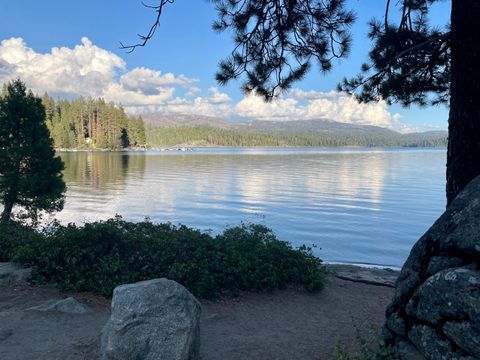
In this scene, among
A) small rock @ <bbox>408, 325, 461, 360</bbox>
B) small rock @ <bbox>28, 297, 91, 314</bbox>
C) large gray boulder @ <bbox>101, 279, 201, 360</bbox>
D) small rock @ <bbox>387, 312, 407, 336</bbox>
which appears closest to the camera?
small rock @ <bbox>408, 325, 461, 360</bbox>

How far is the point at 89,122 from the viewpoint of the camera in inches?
5699

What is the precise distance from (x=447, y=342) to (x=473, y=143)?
8.50ft

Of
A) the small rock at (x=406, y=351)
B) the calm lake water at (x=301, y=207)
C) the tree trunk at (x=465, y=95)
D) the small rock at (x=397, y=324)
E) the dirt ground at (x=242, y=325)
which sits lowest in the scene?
the calm lake water at (x=301, y=207)

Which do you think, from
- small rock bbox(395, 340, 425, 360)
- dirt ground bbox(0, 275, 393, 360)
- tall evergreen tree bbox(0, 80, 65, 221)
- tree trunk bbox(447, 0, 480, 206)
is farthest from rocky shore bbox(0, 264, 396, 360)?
tall evergreen tree bbox(0, 80, 65, 221)

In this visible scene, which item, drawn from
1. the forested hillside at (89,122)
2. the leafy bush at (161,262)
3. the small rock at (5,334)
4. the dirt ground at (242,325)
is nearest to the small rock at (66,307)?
the dirt ground at (242,325)

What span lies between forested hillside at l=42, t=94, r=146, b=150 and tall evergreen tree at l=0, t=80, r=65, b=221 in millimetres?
126671

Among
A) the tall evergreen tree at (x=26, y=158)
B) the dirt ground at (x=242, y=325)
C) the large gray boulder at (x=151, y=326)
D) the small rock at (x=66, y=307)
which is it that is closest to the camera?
the large gray boulder at (x=151, y=326)

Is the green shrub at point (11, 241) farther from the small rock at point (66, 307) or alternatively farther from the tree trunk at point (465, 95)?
the tree trunk at point (465, 95)

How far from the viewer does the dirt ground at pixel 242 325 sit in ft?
18.3

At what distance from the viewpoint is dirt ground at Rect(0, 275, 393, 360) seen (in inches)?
219

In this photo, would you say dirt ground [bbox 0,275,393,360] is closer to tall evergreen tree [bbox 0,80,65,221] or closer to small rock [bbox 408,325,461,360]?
small rock [bbox 408,325,461,360]

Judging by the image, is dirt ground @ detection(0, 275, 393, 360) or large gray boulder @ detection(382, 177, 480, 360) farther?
dirt ground @ detection(0, 275, 393, 360)

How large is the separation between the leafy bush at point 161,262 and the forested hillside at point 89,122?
448 ft

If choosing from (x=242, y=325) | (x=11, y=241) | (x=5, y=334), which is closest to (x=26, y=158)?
(x=11, y=241)
